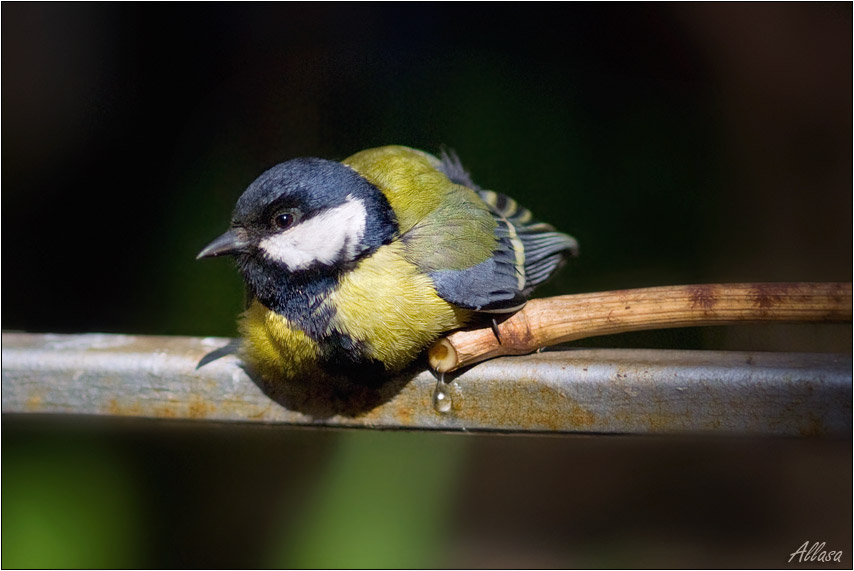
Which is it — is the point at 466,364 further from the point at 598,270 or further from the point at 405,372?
the point at 598,270

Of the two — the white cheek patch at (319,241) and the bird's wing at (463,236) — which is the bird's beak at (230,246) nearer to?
the white cheek patch at (319,241)

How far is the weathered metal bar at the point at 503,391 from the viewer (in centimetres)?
92

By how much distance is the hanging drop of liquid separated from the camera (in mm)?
1075

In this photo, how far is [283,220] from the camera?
3.46ft

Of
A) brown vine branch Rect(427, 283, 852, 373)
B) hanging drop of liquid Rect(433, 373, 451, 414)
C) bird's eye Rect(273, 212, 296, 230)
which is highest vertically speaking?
bird's eye Rect(273, 212, 296, 230)

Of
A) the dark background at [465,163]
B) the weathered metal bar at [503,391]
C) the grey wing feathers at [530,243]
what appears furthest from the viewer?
the dark background at [465,163]

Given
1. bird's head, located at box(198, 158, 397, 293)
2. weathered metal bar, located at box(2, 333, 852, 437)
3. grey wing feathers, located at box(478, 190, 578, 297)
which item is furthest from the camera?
grey wing feathers, located at box(478, 190, 578, 297)

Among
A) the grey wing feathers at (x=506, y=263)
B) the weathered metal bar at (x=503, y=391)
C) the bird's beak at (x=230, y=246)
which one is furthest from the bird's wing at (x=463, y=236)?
the bird's beak at (x=230, y=246)

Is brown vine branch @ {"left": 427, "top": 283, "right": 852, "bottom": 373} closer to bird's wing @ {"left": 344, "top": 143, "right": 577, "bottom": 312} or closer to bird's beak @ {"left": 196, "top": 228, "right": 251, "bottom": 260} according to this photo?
bird's wing @ {"left": 344, "top": 143, "right": 577, "bottom": 312}

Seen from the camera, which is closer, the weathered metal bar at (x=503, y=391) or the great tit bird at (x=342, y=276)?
the weathered metal bar at (x=503, y=391)

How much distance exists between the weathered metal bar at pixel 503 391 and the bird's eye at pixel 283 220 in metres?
0.25

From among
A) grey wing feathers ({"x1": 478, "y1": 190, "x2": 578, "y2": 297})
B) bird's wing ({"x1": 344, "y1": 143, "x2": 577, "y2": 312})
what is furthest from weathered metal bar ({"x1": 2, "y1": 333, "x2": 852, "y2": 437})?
grey wing feathers ({"x1": 478, "y1": 190, "x2": 578, "y2": 297})

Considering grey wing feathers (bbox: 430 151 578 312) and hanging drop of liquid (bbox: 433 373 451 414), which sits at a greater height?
grey wing feathers (bbox: 430 151 578 312)

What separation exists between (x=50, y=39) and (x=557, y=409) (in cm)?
175
